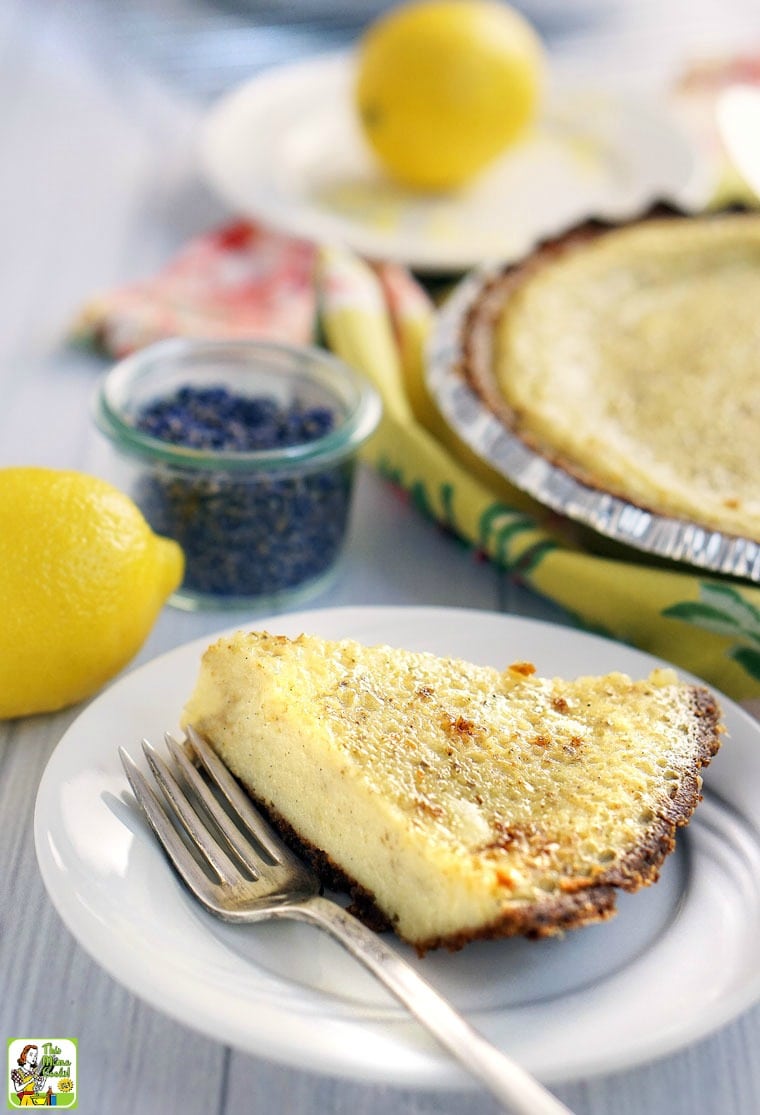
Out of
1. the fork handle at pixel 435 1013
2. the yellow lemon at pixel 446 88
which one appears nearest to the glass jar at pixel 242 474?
the fork handle at pixel 435 1013

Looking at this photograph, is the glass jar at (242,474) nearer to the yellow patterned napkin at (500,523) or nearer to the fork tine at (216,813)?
the yellow patterned napkin at (500,523)

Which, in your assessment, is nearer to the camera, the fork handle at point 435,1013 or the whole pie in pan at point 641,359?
the fork handle at point 435,1013

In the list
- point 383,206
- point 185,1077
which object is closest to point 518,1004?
→ point 185,1077

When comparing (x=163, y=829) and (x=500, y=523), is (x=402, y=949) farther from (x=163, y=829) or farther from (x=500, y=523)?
(x=500, y=523)

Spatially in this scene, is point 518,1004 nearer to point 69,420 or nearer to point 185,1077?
point 185,1077

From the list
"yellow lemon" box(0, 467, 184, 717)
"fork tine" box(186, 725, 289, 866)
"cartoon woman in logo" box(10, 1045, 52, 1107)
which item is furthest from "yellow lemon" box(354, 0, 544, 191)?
"cartoon woman in logo" box(10, 1045, 52, 1107)

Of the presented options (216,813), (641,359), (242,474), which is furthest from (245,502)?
(641,359)
